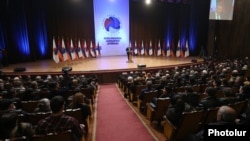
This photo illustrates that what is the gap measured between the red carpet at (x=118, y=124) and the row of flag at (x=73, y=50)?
6.58 metres

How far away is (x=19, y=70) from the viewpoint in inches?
412

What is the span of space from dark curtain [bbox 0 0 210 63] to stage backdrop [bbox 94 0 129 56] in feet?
2.40

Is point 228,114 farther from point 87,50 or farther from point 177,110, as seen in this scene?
point 87,50

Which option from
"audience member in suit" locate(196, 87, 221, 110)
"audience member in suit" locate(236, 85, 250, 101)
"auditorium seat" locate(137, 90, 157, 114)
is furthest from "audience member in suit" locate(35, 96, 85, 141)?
"audience member in suit" locate(236, 85, 250, 101)

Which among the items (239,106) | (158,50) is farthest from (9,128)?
(158,50)

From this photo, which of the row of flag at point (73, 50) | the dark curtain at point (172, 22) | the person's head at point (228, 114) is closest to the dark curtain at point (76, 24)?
the dark curtain at point (172, 22)

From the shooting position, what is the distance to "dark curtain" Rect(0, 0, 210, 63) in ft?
44.1

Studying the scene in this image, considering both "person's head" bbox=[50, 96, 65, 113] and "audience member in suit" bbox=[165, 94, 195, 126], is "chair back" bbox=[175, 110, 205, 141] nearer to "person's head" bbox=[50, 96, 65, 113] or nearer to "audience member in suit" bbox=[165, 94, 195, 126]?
"audience member in suit" bbox=[165, 94, 195, 126]

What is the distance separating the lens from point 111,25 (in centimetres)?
1606

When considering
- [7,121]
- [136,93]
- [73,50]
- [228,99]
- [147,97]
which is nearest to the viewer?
[7,121]

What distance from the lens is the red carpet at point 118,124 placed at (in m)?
4.31

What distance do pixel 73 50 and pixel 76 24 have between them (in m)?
3.56

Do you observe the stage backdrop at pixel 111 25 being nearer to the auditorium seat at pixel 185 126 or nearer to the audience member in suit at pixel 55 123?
the auditorium seat at pixel 185 126

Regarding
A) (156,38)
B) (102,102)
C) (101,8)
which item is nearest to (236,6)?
(156,38)
